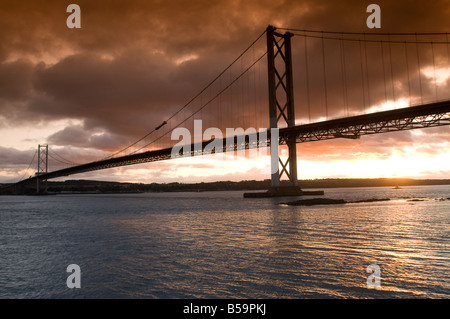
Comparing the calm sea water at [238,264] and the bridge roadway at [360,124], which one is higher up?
the bridge roadway at [360,124]

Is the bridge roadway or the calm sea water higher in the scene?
the bridge roadway

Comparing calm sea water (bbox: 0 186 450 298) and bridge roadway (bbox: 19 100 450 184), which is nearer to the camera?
calm sea water (bbox: 0 186 450 298)

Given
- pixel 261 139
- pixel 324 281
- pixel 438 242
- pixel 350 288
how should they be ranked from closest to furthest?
pixel 350 288 < pixel 324 281 < pixel 438 242 < pixel 261 139

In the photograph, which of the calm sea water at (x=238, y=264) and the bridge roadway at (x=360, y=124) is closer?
the calm sea water at (x=238, y=264)

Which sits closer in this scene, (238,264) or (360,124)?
(238,264)
